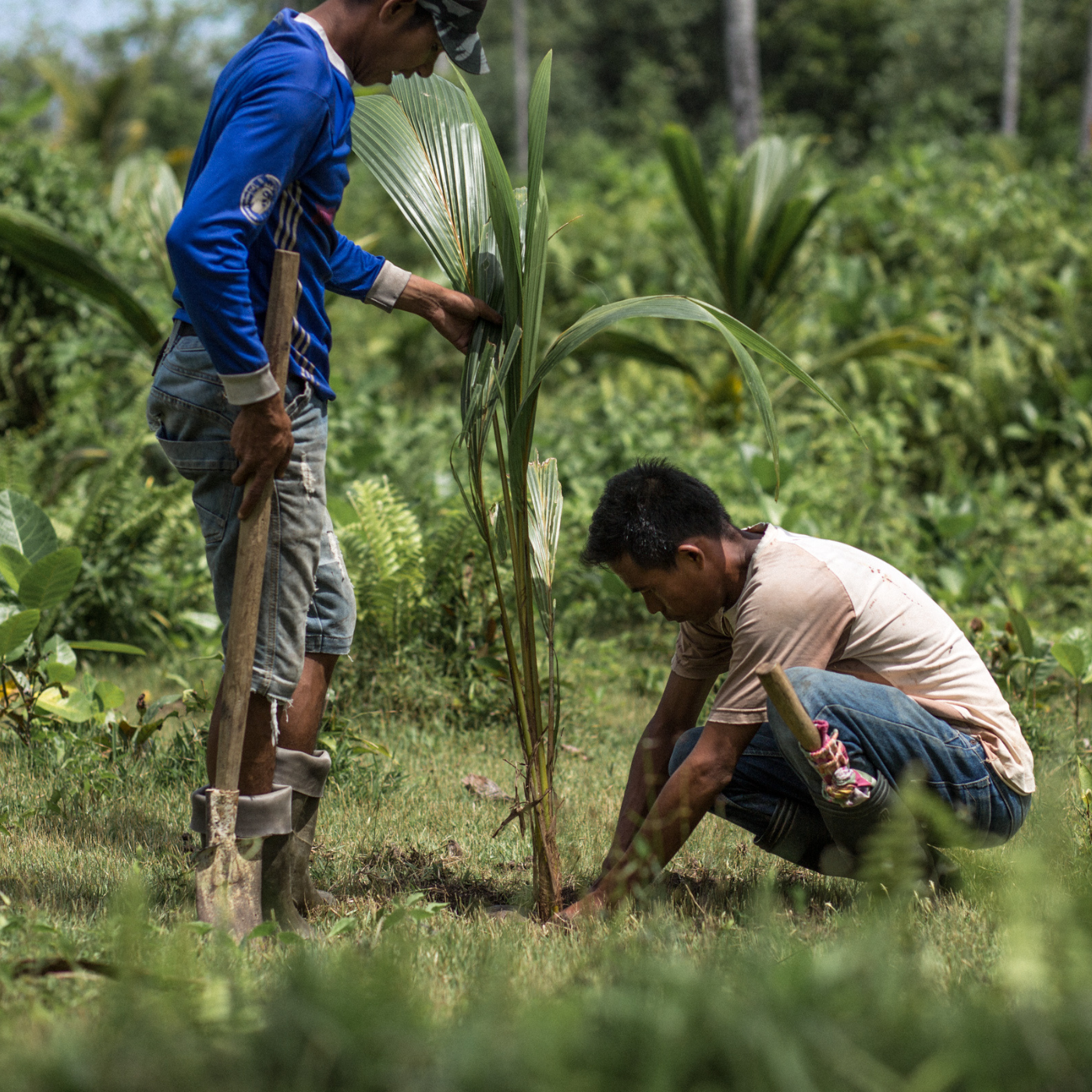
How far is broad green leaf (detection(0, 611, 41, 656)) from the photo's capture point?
3.11 meters

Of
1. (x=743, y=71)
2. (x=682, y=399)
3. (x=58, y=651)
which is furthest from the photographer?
(x=743, y=71)

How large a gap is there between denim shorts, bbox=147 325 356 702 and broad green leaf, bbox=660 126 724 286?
5759 mm

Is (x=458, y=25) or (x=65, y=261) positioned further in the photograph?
(x=65, y=261)

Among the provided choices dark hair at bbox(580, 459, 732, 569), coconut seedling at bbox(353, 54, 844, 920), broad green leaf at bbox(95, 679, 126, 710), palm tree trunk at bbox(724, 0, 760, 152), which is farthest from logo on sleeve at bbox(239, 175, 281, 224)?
palm tree trunk at bbox(724, 0, 760, 152)

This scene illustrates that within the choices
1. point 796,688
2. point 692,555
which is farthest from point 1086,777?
point 692,555

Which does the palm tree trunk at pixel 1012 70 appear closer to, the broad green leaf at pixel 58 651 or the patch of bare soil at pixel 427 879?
the broad green leaf at pixel 58 651

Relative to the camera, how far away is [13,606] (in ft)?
11.7

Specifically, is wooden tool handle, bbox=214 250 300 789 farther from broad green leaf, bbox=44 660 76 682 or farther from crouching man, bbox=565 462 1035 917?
broad green leaf, bbox=44 660 76 682

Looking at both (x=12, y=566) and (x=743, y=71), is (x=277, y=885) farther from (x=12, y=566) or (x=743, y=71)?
(x=743, y=71)

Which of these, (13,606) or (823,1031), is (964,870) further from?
(13,606)

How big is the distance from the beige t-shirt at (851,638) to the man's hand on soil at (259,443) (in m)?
1.04

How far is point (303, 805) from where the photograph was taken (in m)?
2.62

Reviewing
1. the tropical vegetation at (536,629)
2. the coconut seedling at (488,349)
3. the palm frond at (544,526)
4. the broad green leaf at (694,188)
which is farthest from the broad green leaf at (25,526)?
the broad green leaf at (694,188)

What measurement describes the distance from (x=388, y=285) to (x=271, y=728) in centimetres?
102
